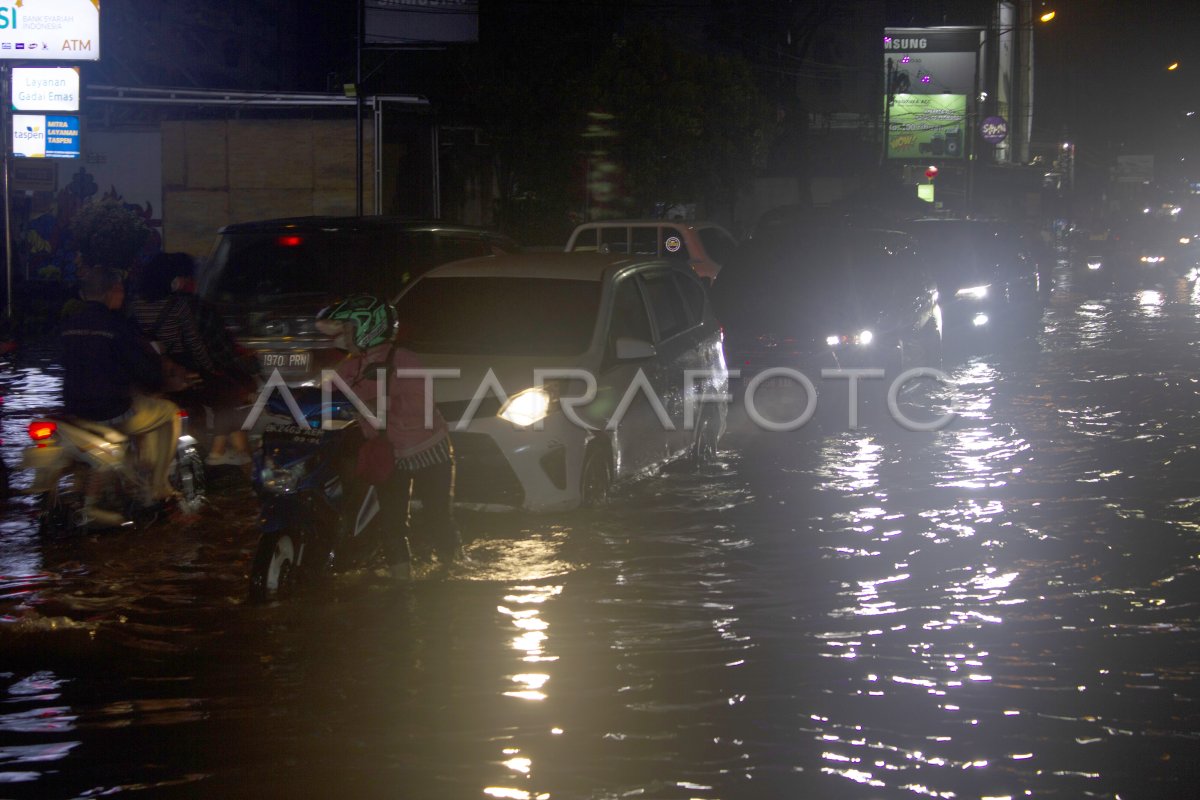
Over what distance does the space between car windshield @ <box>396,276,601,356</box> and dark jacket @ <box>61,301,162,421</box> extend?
1837 millimetres

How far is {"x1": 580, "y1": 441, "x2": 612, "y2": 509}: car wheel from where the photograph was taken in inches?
343

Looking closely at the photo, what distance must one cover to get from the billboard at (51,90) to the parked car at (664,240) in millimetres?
9077

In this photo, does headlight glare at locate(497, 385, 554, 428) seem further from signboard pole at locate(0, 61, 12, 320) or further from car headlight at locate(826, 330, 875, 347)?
signboard pole at locate(0, 61, 12, 320)

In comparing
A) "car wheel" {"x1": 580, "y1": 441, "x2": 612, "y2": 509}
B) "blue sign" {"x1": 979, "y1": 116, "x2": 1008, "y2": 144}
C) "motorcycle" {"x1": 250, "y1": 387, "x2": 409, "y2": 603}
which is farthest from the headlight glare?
"blue sign" {"x1": 979, "y1": 116, "x2": 1008, "y2": 144}

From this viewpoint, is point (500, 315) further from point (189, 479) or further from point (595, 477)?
point (189, 479)

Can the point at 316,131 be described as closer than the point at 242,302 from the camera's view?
No

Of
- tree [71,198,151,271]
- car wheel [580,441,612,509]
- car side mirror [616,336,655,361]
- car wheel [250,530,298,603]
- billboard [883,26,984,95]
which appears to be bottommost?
car wheel [250,530,298,603]

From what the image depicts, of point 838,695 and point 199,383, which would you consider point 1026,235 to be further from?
point 838,695

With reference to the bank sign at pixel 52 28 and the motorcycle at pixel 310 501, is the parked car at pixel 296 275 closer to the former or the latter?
the motorcycle at pixel 310 501

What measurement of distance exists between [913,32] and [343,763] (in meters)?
76.9

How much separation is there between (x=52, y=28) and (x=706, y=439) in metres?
17.4

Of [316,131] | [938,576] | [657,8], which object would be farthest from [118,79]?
[938,576]

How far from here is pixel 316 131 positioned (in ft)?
92.4

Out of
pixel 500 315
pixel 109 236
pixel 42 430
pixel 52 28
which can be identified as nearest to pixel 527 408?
pixel 500 315
